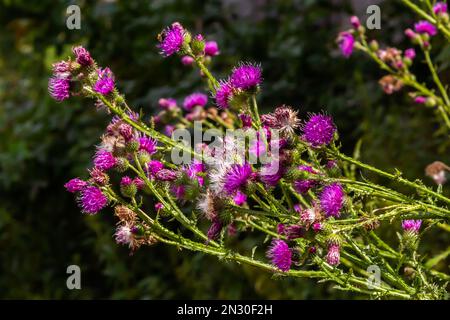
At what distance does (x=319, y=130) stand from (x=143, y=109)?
2.22 metres

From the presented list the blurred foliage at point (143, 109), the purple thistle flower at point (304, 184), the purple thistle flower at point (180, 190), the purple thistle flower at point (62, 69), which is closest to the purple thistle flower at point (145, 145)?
the purple thistle flower at point (180, 190)

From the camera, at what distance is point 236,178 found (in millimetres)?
1420

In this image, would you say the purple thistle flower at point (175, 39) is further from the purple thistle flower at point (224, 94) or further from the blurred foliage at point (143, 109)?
the blurred foliage at point (143, 109)

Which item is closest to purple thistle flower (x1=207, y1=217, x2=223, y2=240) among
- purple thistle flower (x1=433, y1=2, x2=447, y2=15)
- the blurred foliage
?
purple thistle flower (x1=433, y1=2, x2=447, y2=15)

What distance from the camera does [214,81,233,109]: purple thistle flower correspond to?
5.18 ft

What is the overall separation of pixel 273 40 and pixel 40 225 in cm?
155

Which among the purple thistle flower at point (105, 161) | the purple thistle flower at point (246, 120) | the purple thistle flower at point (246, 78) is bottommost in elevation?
the purple thistle flower at point (105, 161)

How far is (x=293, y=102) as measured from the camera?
3633 mm

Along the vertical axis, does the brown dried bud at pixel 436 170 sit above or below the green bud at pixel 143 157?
above

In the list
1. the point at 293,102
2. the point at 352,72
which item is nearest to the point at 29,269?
the point at 293,102

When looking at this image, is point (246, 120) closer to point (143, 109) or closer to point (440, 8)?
point (440, 8)

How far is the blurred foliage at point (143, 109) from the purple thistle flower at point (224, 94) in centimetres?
168

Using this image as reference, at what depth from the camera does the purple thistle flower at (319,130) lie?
146 centimetres
